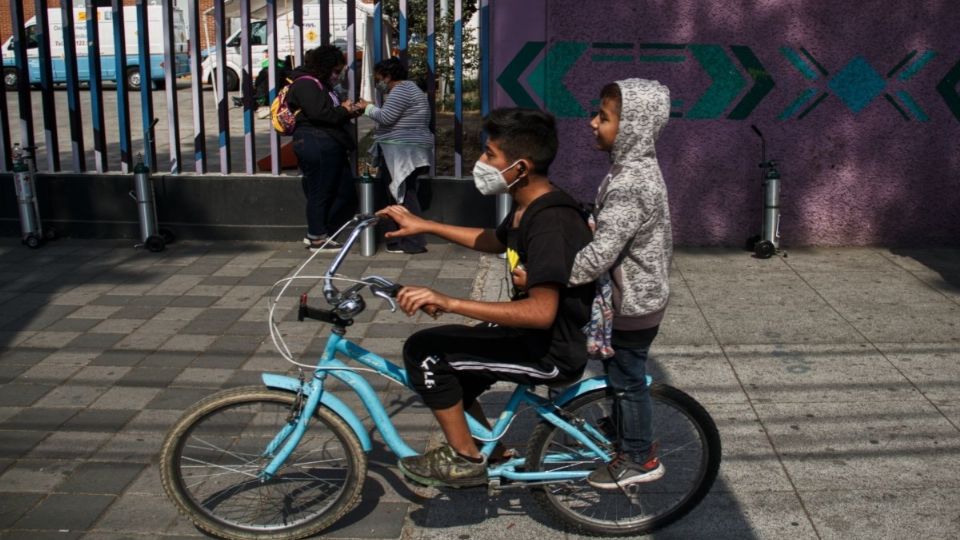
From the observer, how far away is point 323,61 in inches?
357

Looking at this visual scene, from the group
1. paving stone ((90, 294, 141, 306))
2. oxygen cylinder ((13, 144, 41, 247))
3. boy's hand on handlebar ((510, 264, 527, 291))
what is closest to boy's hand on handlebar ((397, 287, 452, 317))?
boy's hand on handlebar ((510, 264, 527, 291))

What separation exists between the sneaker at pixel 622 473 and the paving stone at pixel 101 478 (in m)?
2.18

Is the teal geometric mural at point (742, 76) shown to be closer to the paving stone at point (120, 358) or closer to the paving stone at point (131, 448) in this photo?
the paving stone at point (120, 358)

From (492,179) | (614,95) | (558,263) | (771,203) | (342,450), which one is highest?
(614,95)

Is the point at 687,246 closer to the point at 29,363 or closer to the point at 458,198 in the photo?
the point at 458,198

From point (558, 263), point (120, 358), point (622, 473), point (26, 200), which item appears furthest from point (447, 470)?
point (26, 200)

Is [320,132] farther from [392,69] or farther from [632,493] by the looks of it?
[632,493]

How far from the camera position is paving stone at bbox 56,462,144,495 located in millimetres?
4895

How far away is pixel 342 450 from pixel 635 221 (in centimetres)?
145

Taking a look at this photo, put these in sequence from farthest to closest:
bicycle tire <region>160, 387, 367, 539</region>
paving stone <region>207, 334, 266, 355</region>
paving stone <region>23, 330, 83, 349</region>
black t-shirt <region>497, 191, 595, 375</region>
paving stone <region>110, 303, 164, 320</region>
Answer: paving stone <region>110, 303, 164, 320</region>, paving stone <region>23, 330, 83, 349</region>, paving stone <region>207, 334, 266, 355</region>, bicycle tire <region>160, 387, 367, 539</region>, black t-shirt <region>497, 191, 595, 375</region>

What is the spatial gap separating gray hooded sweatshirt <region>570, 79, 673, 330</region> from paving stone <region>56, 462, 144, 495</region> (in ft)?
7.94

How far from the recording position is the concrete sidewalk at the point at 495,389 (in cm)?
462

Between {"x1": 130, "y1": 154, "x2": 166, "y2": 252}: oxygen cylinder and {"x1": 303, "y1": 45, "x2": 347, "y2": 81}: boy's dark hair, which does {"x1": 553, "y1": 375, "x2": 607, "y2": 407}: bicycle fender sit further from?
{"x1": 130, "y1": 154, "x2": 166, "y2": 252}: oxygen cylinder

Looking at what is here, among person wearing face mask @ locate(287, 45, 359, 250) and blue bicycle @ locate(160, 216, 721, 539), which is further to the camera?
person wearing face mask @ locate(287, 45, 359, 250)
